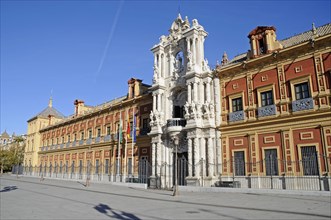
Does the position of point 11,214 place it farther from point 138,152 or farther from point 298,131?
point 138,152

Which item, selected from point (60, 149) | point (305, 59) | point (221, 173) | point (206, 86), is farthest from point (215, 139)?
point (60, 149)

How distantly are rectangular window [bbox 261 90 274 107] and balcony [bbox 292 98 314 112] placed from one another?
156 centimetres

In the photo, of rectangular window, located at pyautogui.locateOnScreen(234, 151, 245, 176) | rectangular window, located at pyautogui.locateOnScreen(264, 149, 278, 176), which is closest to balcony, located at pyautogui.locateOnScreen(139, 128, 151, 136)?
rectangular window, located at pyautogui.locateOnScreen(234, 151, 245, 176)

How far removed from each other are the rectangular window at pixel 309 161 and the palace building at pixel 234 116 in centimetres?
5

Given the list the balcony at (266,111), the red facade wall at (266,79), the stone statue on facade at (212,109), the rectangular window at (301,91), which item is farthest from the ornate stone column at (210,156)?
the rectangular window at (301,91)

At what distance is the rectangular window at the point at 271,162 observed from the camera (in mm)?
17125

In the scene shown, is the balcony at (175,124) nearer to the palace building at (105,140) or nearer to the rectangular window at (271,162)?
the palace building at (105,140)

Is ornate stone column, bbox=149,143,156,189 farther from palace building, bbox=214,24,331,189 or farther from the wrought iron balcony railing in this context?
palace building, bbox=214,24,331,189

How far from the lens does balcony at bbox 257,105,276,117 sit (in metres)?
17.9

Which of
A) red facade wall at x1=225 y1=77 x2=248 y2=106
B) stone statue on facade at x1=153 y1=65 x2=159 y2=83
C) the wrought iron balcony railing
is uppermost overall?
stone statue on facade at x1=153 y1=65 x2=159 y2=83

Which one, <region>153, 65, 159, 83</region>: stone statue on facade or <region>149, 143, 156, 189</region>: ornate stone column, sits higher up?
<region>153, 65, 159, 83</region>: stone statue on facade

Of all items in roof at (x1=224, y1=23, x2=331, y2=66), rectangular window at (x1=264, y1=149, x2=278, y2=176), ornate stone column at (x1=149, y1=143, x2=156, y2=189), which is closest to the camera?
rectangular window at (x1=264, y1=149, x2=278, y2=176)

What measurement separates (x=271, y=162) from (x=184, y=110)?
28.5 feet

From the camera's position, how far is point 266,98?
728 inches
